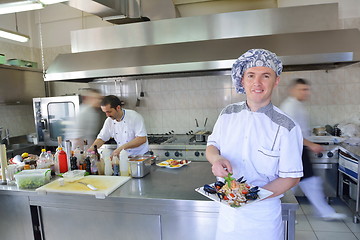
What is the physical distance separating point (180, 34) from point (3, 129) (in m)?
3.47

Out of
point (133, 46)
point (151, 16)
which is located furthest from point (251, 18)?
point (133, 46)

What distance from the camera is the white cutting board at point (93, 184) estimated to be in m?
1.75

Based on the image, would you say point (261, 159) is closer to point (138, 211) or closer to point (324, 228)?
point (138, 211)

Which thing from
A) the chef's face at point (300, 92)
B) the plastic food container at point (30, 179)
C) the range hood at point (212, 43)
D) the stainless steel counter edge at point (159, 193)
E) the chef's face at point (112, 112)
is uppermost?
the range hood at point (212, 43)

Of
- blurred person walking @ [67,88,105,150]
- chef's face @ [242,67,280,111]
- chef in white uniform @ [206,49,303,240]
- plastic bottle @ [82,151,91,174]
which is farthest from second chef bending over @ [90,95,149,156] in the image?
chef's face @ [242,67,280,111]

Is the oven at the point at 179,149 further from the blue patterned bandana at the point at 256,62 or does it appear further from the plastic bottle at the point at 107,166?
the blue patterned bandana at the point at 256,62

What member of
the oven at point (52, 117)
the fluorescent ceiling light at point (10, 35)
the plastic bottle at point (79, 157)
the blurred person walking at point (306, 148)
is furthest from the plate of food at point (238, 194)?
the oven at point (52, 117)

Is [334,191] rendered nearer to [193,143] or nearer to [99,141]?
[193,143]

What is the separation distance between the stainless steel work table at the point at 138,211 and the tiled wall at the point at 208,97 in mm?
2324

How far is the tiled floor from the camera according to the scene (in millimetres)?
2748

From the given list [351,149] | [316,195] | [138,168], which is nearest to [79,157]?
[138,168]

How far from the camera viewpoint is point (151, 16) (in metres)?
3.26

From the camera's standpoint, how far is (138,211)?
5.68 ft

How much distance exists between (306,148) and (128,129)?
2046 mm
